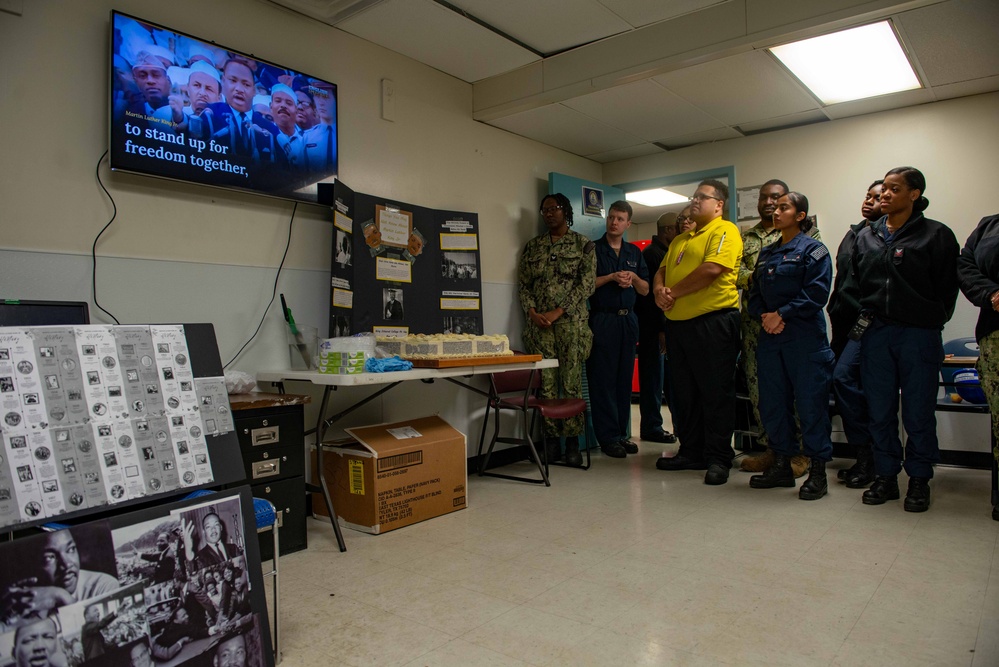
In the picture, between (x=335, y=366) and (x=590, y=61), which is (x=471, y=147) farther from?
(x=335, y=366)

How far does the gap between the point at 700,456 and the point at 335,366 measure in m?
2.46

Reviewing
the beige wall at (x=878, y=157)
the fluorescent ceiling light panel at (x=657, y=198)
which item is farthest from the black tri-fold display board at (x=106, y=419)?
the fluorescent ceiling light panel at (x=657, y=198)

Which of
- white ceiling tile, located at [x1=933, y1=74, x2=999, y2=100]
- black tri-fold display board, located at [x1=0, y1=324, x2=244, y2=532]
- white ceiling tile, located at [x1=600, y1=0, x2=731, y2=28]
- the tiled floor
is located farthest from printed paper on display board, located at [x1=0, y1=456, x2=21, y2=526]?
white ceiling tile, located at [x1=933, y1=74, x2=999, y2=100]

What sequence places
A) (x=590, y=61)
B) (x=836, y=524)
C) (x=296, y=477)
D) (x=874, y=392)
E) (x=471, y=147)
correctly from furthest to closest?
(x=471, y=147)
(x=590, y=61)
(x=874, y=392)
(x=836, y=524)
(x=296, y=477)

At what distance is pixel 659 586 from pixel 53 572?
1.80m

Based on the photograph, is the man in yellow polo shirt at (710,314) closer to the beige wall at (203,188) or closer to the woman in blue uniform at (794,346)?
the woman in blue uniform at (794,346)

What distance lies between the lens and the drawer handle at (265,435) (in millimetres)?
2650

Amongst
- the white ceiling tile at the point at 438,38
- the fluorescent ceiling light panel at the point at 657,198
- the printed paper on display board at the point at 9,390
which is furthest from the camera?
the fluorescent ceiling light panel at the point at 657,198

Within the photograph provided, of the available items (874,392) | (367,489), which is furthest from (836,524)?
(367,489)

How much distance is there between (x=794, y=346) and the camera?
3402mm

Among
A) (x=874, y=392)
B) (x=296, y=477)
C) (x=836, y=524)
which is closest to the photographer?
(x=296, y=477)

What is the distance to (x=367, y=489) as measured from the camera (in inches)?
118

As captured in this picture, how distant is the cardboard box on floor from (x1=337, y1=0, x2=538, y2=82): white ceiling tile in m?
2.12

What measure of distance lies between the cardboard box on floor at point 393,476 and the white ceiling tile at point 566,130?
2.30 metres
